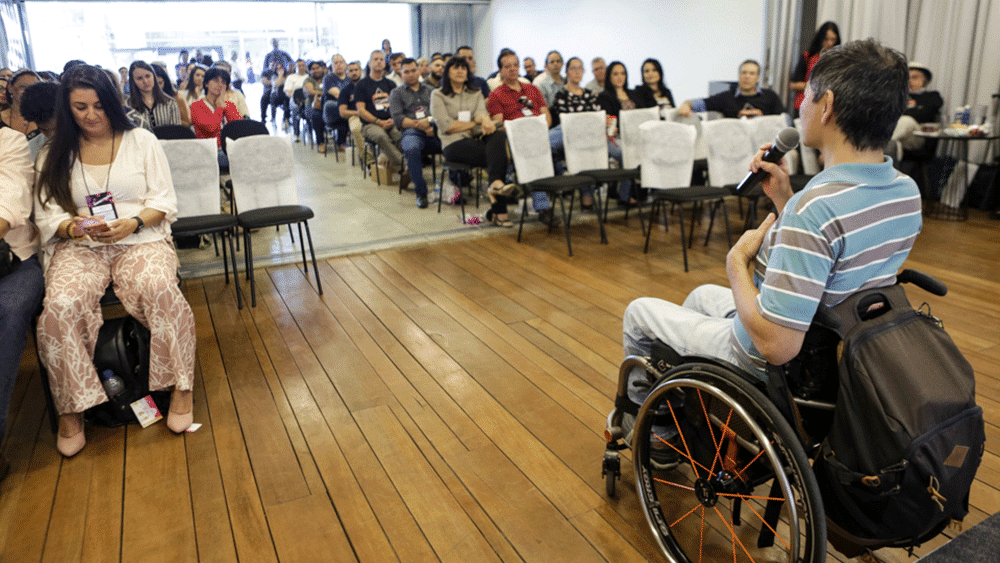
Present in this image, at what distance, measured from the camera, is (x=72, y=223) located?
2.46m

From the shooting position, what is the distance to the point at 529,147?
15.8ft

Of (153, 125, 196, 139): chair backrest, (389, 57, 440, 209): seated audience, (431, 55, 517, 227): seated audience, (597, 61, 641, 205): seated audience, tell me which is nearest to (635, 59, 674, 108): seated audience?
(597, 61, 641, 205): seated audience

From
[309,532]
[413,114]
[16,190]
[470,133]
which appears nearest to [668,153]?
[470,133]

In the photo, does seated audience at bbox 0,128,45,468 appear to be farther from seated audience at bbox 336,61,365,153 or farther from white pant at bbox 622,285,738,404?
seated audience at bbox 336,61,365,153

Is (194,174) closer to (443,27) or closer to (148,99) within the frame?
(148,99)

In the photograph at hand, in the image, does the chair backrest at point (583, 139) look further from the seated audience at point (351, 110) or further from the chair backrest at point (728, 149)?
the seated audience at point (351, 110)

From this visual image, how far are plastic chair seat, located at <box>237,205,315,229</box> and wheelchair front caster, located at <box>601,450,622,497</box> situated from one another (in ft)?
7.89

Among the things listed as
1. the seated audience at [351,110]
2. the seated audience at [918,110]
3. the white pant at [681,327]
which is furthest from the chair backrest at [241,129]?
the seated audience at [918,110]

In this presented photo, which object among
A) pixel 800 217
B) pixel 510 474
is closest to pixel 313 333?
pixel 510 474

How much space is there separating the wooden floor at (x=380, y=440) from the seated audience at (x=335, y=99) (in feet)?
18.0

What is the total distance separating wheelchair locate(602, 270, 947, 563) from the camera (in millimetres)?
1276

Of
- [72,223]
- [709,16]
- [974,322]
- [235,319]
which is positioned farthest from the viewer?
[709,16]

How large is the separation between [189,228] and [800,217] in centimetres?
312

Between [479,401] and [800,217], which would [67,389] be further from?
[800,217]
